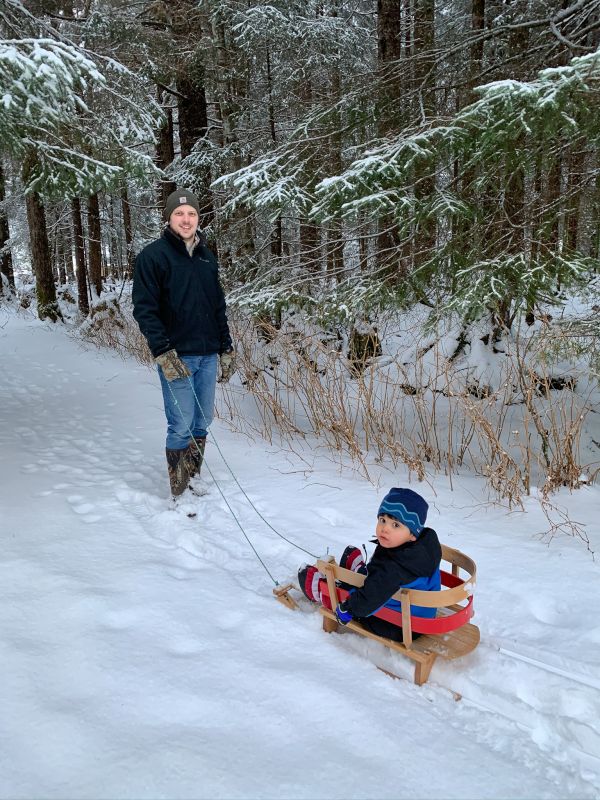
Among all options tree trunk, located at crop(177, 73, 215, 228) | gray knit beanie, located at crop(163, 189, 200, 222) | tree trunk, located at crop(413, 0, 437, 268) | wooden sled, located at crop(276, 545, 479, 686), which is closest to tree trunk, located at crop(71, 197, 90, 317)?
tree trunk, located at crop(177, 73, 215, 228)

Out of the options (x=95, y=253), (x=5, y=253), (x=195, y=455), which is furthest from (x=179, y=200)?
(x=5, y=253)

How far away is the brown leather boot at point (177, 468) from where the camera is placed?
3752mm

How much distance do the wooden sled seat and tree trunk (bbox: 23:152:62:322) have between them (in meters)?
13.6

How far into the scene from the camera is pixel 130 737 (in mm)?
1741

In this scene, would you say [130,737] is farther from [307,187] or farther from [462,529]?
[307,187]

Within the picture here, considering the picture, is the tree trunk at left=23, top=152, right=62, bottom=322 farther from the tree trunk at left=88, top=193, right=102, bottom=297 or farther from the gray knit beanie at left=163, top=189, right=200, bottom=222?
the gray knit beanie at left=163, top=189, right=200, bottom=222

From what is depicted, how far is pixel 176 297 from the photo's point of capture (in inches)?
138

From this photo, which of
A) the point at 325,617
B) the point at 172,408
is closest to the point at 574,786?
the point at 325,617

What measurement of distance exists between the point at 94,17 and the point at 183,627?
9145 millimetres

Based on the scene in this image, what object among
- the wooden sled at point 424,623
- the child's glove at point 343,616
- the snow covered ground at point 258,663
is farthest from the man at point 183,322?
the child's glove at point 343,616

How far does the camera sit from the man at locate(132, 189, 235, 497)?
338 cm

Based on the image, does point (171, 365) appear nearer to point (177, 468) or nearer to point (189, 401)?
point (189, 401)

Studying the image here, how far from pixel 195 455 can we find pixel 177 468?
0.22m

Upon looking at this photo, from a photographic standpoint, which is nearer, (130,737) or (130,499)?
(130,737)
